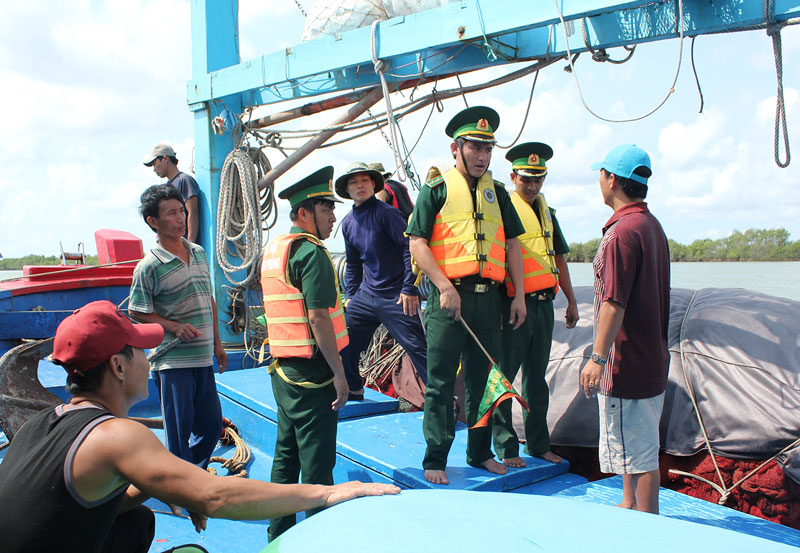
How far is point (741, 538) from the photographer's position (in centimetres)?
131

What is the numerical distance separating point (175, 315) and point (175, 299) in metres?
0.09

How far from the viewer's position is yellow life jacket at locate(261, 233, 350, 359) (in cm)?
272

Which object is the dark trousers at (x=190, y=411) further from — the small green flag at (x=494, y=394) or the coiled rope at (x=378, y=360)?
the coiled rope at (x=378, y=360)

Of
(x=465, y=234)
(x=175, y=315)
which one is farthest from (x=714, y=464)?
(x=175, y=315)

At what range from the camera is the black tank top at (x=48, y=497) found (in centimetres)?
138

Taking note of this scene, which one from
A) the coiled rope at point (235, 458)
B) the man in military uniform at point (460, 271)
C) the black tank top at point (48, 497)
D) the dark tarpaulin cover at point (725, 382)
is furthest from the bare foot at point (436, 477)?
the black tank top at point (48, 497)

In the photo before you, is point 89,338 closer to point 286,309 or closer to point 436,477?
point 286,309

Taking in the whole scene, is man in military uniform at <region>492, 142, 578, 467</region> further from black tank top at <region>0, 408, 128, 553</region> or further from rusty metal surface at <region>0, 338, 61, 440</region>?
rusty metal surface at <region>0, 338, 61, 440</region>

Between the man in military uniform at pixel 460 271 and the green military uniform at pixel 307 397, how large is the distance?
1.80 feet

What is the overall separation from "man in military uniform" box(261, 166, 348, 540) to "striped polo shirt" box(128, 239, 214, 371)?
0.62 m

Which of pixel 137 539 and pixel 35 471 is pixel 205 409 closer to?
pixel 137 539

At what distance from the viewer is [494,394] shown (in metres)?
2.94

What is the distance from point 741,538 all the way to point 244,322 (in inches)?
220

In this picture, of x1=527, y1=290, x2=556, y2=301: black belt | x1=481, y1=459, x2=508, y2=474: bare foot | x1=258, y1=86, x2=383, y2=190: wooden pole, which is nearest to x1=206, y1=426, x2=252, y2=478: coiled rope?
x1=481, y1=459, x2=508, y2=474: bare foot
